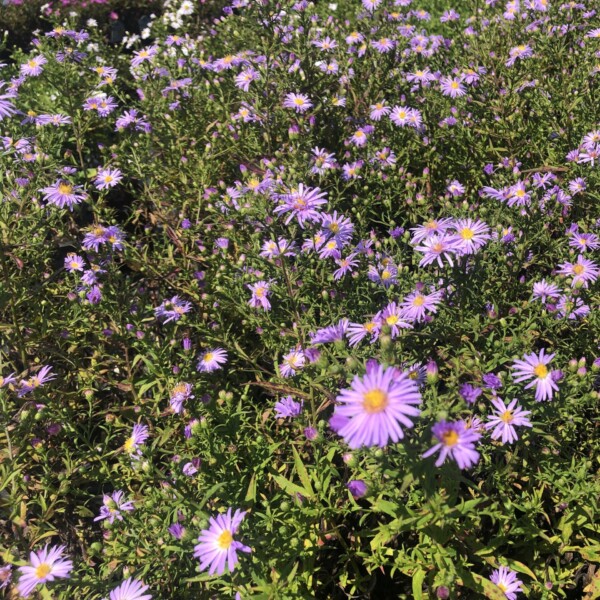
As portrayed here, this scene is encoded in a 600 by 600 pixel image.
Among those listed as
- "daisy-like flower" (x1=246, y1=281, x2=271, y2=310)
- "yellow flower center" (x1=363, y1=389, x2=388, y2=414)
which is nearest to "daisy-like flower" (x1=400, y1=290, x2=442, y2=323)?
"daisy-like flower" (x1=246, y1=281, x2=271, y2=310)

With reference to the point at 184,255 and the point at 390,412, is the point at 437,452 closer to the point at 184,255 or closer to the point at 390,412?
the point at 390,412

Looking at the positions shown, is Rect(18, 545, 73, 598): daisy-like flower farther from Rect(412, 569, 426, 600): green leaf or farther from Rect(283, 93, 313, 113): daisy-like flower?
Rect(283, 93, 313, 113): daisy-like flower

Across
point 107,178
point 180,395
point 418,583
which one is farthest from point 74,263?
point 418,583

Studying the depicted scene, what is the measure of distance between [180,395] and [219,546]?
1066mm

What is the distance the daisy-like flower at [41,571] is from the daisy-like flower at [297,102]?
3.14m

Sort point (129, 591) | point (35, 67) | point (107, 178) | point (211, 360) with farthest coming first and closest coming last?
point (35, 67) → point (107, 178) → point (211, 360) → point (129, 591)

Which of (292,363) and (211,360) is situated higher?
(292,363)

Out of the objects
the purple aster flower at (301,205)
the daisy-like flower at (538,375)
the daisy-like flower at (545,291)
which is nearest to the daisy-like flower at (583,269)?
the daisy-like flower at (545,291)

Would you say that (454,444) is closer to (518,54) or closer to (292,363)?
(292,363)

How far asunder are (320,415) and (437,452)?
1162mm

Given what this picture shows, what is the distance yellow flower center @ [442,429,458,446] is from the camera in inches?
57.0

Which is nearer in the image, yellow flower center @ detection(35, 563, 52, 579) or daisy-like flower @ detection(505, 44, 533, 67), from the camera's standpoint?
yellow flower center @ detection(35, 563, 52, 579)

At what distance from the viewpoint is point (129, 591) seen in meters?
1.84

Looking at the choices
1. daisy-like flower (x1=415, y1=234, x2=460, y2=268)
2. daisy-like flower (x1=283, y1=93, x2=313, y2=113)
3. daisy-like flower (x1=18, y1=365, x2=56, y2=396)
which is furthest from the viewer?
daisy-like flower (x1=283, y1=93, x2=313, y2=113)
